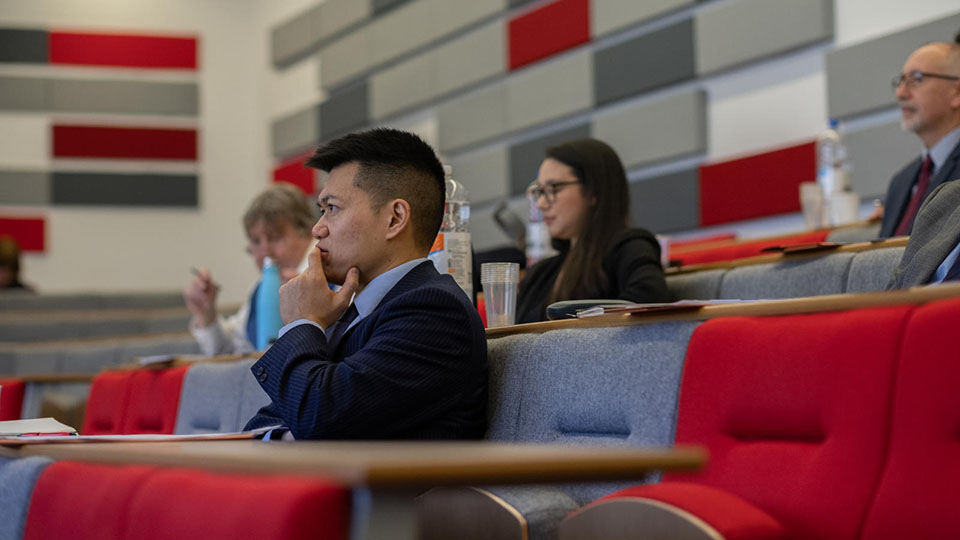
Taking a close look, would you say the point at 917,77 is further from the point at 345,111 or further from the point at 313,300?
the point at 345,111

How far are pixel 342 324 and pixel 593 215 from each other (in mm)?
1230

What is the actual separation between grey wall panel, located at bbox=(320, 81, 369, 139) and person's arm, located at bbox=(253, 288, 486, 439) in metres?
5.35

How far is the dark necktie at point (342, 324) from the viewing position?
5.77 ft

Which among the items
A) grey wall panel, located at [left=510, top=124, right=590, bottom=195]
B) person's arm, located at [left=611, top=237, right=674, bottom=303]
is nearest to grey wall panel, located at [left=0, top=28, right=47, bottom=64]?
grey wall panel, located at [left=510, top=124, right=590, bottom=195]

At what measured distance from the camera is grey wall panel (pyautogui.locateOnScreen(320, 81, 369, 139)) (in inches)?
271

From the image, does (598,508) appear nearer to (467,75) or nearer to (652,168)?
(652,168)

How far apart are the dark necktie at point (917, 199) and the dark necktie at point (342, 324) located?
1598 millimetres

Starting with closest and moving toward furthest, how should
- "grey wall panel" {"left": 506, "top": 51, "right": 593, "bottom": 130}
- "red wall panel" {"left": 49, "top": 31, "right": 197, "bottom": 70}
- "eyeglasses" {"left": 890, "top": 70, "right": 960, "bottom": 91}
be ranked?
"eyeglasses" {"left": 890, "top": 70, "right": 960, "bottom": 91}, "grey wall panel" {"left": 506, "top": 51, "right": 593, "bottom": 130}, "red wall panel" {"left": 49, "top": 31, "right": 197, "bottom": 70}

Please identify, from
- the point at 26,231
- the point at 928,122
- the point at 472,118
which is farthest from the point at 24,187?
the point at 928,122

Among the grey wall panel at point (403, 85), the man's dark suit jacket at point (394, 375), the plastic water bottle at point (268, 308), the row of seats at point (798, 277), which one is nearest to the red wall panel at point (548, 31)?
the grey wall panel at point (403, 85)

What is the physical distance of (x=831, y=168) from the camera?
3762 mm

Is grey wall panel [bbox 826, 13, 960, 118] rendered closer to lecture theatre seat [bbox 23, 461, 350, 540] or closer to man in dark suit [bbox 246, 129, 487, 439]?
man in dark suit [bbox 246, 129, 487, 439]

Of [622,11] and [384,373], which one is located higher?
[622,11]

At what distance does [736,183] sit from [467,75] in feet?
6.94
